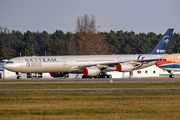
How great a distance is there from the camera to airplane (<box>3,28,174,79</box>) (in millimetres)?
71062

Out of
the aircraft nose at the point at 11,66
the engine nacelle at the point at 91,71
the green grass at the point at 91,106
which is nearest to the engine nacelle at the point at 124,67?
the engine nacelle at the point at 91,71

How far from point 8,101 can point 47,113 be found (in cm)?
694

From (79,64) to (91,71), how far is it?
152 inches

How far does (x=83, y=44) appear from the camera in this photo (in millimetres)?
138250

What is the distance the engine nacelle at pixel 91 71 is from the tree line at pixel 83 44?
60210mm

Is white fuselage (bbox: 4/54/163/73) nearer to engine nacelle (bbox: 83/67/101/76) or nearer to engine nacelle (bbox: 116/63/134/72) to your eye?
engine nacelle (bbox: 116/63/134/72)

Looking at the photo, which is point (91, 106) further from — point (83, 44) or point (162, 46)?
point (83, 44)

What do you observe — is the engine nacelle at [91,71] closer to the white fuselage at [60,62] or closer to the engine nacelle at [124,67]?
the white fuselage at [60,62]

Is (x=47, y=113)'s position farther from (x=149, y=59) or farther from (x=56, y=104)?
(x=149, y=59)

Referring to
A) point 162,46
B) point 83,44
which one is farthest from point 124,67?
point 83,44

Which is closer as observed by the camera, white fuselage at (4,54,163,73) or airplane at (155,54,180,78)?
white fuselage at (4,54,163,73)

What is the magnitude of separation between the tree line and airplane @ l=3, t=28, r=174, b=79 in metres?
56.7

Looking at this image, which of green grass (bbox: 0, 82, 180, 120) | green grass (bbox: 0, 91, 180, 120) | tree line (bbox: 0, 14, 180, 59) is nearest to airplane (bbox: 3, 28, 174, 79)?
green grass (bbox: 0, 82, 180, 120)

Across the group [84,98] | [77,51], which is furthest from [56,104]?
[77,51]
